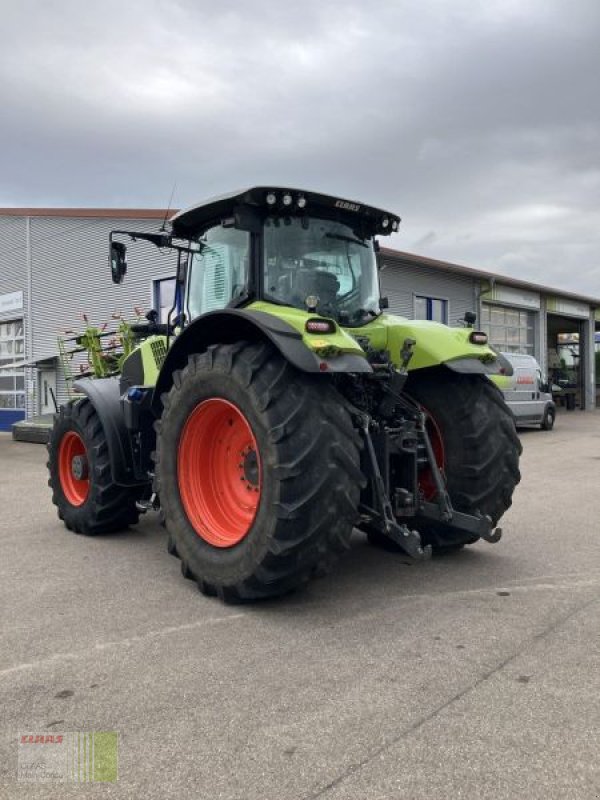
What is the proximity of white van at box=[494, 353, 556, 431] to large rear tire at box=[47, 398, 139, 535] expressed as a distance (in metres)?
12.7

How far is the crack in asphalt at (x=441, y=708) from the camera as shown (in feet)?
7.92

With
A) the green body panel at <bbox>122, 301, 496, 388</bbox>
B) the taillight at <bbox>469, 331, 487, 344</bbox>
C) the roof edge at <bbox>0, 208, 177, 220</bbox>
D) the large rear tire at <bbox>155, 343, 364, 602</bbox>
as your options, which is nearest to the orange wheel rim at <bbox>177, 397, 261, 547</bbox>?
the large rear tire at <bbox>155, 343, 364, 602</bbox>

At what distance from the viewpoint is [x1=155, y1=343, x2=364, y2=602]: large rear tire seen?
387 centimetres

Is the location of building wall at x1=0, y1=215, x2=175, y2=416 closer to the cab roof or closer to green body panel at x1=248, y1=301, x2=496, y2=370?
the cab roof

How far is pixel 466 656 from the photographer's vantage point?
11.3 feet

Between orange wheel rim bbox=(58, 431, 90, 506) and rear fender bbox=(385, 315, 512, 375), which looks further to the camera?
orange wheel rim bbox=(58, 431, 90, 506)

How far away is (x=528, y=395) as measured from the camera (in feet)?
59.6

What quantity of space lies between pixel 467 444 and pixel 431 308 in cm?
1780

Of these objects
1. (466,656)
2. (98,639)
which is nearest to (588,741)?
(466,656)

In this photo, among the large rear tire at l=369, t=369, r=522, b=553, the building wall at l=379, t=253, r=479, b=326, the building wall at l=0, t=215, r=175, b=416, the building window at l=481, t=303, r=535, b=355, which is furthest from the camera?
the building window at l=481, t=303, r=535, b=355

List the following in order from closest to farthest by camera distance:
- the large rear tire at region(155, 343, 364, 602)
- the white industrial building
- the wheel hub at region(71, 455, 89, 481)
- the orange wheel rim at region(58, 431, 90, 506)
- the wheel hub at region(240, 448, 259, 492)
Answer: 1. the large rear tire at region(155, 343, 364, 602)
2. the wheel hub at region(240, 448, 259, 492)
3. the wheel hub at region(71, 455, 89, 481)
4. the orange wheel rim at region(58, 431, 90, 506)
5. the white industrial building

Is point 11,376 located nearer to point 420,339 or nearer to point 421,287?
point 421,287

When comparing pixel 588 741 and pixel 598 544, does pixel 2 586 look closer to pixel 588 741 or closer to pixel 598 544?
pixel 588 741

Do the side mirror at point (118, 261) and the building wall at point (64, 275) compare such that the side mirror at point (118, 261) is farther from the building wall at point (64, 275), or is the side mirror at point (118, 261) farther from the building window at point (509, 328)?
the building window at point (509, 328)
